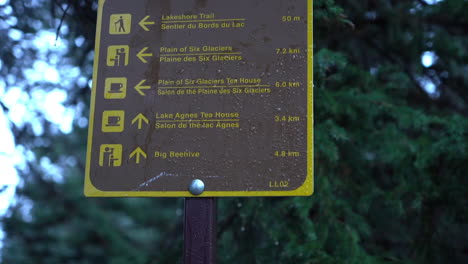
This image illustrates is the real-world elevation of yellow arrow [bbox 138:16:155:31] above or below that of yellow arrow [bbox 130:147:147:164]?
above

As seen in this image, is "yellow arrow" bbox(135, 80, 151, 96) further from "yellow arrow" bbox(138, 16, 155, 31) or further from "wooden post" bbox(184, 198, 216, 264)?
"wooden post" bbox(184, 198, 216, 264)

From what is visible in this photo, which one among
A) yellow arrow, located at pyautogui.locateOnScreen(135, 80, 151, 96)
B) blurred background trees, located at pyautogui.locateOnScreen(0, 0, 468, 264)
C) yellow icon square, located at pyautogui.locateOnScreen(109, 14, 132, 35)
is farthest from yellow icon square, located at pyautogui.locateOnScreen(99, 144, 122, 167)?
blurred background trees, located at pyautogui.locateOnScreen(0, 0, 468, 264)

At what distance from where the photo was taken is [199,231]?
174 cm

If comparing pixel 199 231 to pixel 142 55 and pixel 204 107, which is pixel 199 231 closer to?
pixel 204 107

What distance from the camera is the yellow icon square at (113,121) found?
177 centimetres

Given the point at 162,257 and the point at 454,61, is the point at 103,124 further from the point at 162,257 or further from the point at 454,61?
the point at 454,61

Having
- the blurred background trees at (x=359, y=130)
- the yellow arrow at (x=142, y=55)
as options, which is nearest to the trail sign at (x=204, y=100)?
the yellow arrow at (x=142, y=55)

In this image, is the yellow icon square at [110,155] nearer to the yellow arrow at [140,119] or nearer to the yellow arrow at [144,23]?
the yellow arrow at [140,119]

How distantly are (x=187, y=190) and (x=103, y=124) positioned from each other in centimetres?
41

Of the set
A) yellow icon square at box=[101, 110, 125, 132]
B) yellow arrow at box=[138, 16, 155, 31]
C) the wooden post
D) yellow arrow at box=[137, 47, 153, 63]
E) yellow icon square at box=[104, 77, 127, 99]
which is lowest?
the wooden post

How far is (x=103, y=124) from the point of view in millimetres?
1772

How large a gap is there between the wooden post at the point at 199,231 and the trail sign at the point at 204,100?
2.5 inches

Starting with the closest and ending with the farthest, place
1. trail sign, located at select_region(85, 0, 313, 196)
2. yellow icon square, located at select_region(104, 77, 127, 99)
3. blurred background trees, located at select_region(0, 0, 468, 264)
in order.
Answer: trail sign, located at select_region(85, 0, 313, 196) < yellow icon square, located at select_region(104, 77, 127, 99) < blurred background trees, located at select_region(0, 0, 468, 264)

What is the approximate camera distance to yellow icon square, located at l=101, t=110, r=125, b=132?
177 cm
